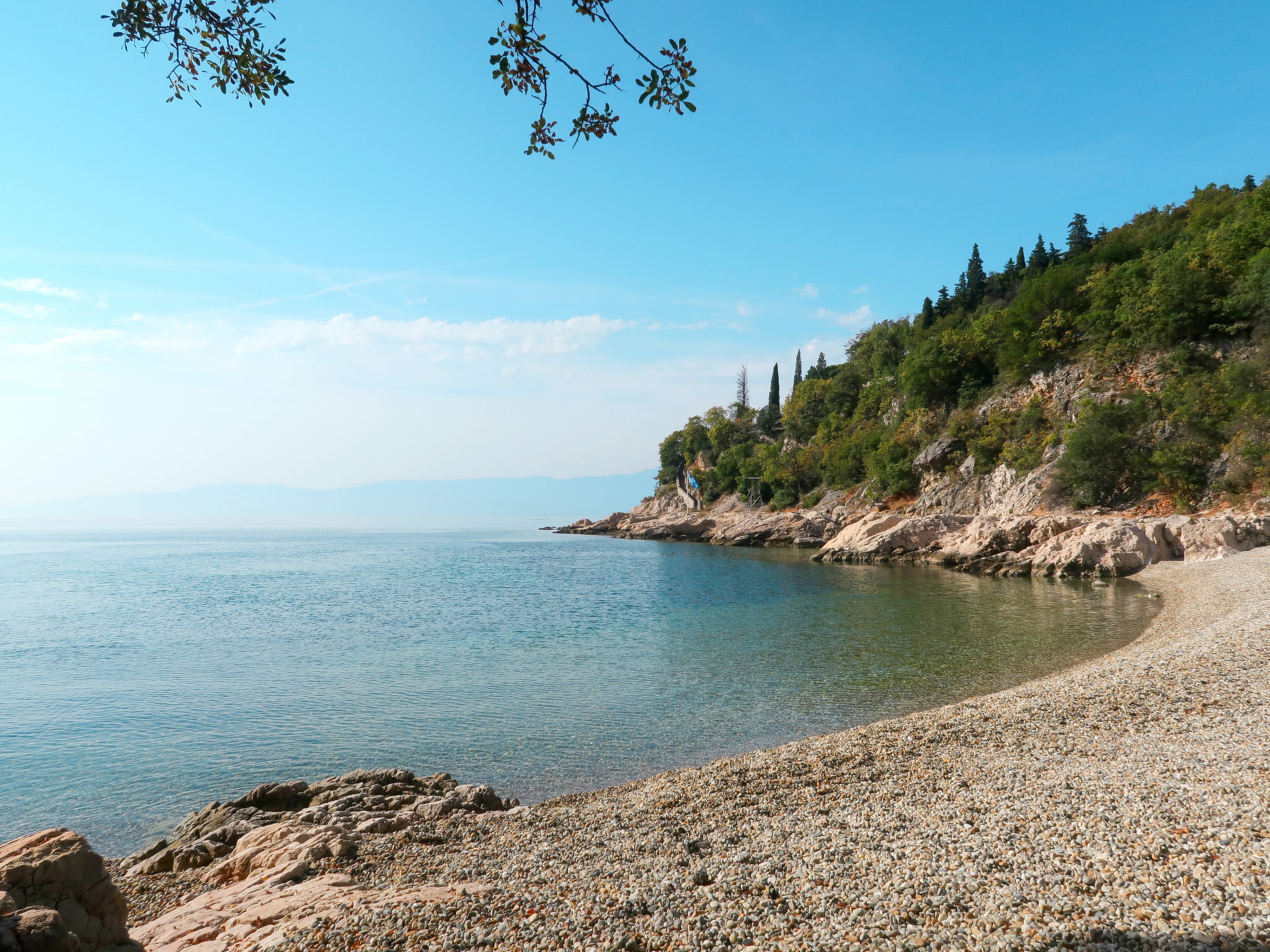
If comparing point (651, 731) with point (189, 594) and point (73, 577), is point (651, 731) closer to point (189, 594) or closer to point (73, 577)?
point (189, 594)

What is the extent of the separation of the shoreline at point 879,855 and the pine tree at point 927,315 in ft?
283

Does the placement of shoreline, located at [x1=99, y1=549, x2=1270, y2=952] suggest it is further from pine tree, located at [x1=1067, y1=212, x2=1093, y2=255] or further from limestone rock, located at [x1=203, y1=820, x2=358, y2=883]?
pine tree, located at [x1=1067, y1=212, x2=1093, y2=255]

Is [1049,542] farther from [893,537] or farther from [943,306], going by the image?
[943,306]

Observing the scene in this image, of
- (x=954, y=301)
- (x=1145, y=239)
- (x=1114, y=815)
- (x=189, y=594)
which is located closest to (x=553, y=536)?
(x=954, y=301)

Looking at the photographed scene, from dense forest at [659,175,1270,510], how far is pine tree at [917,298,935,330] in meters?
0.19

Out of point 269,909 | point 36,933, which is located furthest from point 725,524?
point 36,933

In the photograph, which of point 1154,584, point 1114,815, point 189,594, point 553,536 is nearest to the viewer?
point 1114,815

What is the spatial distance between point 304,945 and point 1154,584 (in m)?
35.9

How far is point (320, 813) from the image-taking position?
8766 mm

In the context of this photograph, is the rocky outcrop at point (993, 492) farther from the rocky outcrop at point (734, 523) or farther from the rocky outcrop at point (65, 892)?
the rocky outcrop at point (65, 892)

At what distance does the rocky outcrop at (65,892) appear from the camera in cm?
410

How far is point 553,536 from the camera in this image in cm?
11312

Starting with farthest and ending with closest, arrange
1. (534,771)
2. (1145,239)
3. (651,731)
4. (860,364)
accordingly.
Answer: (860,364) < (1145,239) < (651,731) < (534,771)

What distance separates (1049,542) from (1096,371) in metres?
23.3
